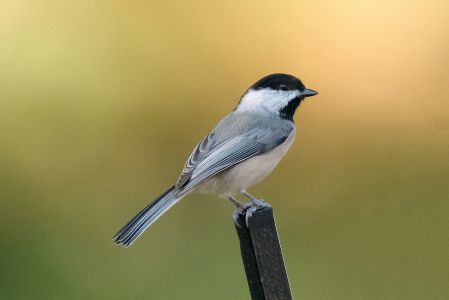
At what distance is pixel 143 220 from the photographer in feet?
4.03

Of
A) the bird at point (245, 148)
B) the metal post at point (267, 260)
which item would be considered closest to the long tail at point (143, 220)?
the bird at point (245, 148)

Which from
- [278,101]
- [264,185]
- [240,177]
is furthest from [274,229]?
[264,185]

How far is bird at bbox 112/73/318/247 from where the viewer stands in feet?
4.55

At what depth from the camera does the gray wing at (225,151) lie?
4.57 feet

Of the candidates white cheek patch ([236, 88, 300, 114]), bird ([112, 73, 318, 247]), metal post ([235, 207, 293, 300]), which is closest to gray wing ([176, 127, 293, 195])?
bird ([112, 73, 318, 247])

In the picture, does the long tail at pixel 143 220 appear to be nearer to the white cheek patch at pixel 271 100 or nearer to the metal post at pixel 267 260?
the metal post at pixel 267 260

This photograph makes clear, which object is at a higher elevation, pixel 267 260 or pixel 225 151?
pixel 225 151

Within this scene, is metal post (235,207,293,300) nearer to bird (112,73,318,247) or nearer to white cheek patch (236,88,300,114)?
bird (112,73,318,247)

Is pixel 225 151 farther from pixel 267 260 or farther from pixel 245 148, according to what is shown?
pixel 267 260

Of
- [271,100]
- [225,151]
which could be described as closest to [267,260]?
[225,151]

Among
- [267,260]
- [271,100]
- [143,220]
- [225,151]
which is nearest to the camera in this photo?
[267,260]

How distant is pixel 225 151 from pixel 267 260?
0.55 m

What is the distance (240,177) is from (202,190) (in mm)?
154

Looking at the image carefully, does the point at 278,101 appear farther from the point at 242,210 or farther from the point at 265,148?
the point at 242,210
